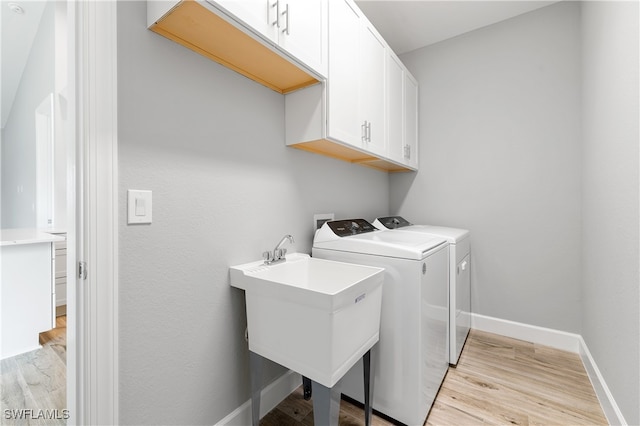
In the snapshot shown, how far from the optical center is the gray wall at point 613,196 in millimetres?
1129

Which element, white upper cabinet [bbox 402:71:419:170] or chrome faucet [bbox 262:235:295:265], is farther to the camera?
white upper cabinet [bbox 402:71:419:170]

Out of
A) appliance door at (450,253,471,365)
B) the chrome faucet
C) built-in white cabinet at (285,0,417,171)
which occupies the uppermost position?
built-in white cabinet at (285,0,417,171)

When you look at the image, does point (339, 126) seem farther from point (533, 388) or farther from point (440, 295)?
point (533, 388)

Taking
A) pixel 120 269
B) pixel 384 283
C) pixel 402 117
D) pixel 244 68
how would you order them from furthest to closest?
pixel 402 117 < pixel 384 283 < pixel 244 68 < pixel 120 269

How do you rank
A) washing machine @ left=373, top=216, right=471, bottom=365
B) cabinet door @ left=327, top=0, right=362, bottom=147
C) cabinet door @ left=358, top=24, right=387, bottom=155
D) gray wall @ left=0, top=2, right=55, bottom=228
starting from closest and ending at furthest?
cabinet door @ left=327, top=0, right=362, bottom=147, cabinet door @ left=358, top=24, right=387, bottom=155, washing machine @ left=373, top=216, right=471, bottom=365, gray wall @ left=0, top=2, right=55, bottom=228

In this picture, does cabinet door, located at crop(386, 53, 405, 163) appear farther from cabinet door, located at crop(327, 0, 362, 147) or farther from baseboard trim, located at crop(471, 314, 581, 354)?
baseboard trim, located at crop(471, 314, 581, 354)

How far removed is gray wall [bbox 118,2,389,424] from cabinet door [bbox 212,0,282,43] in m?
0.31

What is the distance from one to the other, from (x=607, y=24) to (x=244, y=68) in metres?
1.86

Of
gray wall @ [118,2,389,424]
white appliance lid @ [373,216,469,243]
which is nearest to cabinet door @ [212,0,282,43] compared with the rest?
gray wall @ [118,2,389,424]

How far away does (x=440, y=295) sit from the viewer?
1.56 m

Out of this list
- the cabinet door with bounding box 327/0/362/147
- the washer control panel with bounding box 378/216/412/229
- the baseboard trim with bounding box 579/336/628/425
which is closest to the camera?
the baseboard trim with bounding box 579/336/628/425

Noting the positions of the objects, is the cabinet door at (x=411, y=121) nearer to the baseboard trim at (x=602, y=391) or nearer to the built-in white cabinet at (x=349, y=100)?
the built-in white cabinet at (x=349, y=100)

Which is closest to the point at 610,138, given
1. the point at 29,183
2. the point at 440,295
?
the point at 440,295

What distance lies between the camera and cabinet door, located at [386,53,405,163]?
199cm
